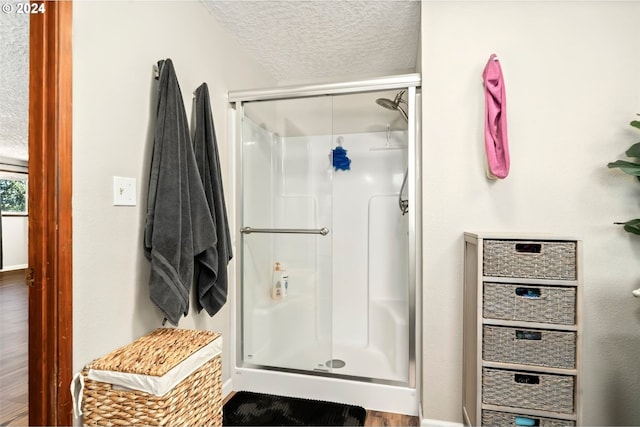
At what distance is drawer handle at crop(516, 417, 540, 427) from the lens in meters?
1.43

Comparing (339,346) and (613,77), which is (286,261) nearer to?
(339,346)

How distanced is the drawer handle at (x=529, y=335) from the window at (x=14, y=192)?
210 cm

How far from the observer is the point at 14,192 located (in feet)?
4.47

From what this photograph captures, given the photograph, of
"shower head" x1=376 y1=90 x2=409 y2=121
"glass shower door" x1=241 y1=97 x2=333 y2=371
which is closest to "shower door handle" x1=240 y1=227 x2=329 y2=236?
"glass shower door" x1=241 y1=97 x2=333 y2=371

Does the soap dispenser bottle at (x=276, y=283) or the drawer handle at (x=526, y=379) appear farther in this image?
the soap dispenser bottle at (x=276, y=283)

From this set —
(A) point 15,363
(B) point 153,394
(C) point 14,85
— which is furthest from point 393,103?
(A) point 15,363

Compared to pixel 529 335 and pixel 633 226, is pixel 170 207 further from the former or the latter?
pixel 633 226

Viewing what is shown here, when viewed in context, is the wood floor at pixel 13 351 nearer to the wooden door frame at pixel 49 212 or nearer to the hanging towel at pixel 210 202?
the wooden door frame at pixel 49 212

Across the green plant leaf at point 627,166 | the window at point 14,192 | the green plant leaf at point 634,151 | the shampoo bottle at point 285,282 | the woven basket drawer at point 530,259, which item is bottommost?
the shampoo bottle at point 285,282

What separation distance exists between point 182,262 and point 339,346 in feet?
5.79

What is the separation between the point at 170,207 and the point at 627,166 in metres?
2.00

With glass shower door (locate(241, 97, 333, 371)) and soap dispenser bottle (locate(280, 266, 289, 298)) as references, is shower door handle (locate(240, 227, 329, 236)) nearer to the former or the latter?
glass shower door (locate(241, 97, 333, 371))

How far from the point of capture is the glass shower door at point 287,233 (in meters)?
2.14

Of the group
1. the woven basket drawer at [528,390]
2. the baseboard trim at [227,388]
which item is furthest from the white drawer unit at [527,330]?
the baseboard trim at [227,388]
